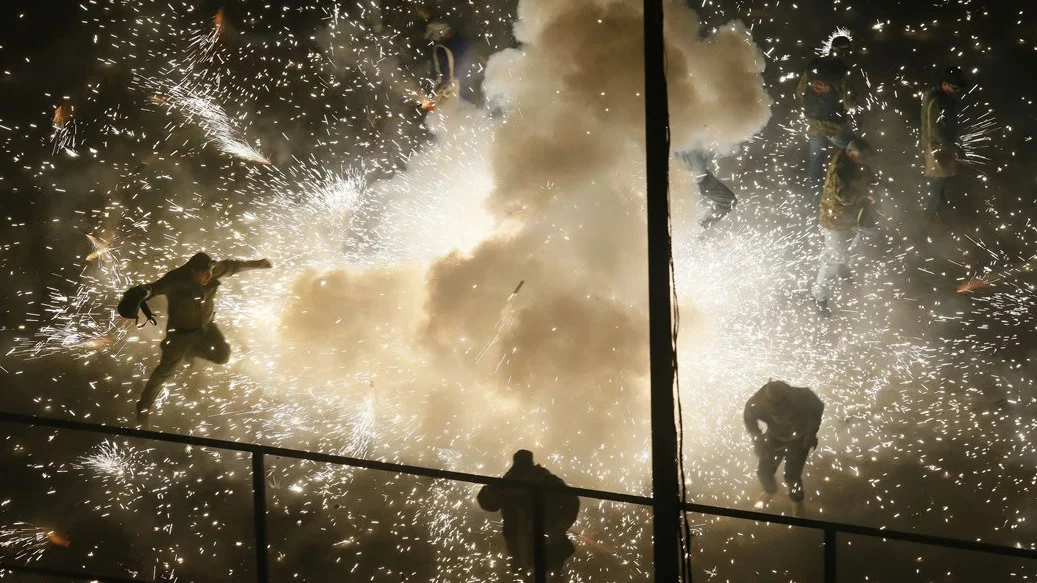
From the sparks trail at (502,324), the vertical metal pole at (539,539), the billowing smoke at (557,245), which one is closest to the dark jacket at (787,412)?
the billowing smoke at (557,245)

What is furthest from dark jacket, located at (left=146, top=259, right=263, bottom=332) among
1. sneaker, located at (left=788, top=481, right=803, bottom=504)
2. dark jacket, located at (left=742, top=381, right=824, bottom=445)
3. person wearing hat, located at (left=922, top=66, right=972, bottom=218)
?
person wearing hat, located at (left=922, top=66, right=972, bottom=218)

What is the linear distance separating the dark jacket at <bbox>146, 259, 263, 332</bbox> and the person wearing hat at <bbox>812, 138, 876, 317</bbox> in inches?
240

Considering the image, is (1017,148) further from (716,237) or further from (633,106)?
(633,106)

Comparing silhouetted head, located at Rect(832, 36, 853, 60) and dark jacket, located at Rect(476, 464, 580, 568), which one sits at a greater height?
silhouetted head, located at Rect(832, 36, 853, 60)

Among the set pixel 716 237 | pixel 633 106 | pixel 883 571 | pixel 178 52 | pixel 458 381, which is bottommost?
pixel 883 571

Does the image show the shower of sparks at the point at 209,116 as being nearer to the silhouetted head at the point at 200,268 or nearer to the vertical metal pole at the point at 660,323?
the silhouetted head at the point at 200,268

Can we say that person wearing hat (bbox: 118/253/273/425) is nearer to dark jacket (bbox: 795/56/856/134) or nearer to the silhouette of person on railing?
the silhouette of person on railing

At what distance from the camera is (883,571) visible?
5625mm

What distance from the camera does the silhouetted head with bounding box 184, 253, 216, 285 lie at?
535 centimetres

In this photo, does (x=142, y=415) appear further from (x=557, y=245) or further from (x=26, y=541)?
(x=557, y=245)

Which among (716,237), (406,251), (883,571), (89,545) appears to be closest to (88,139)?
(406,251)

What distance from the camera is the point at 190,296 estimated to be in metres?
5.40

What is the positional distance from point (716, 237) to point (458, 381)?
4066 mm

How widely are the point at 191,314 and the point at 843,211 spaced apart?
687 centimetres
